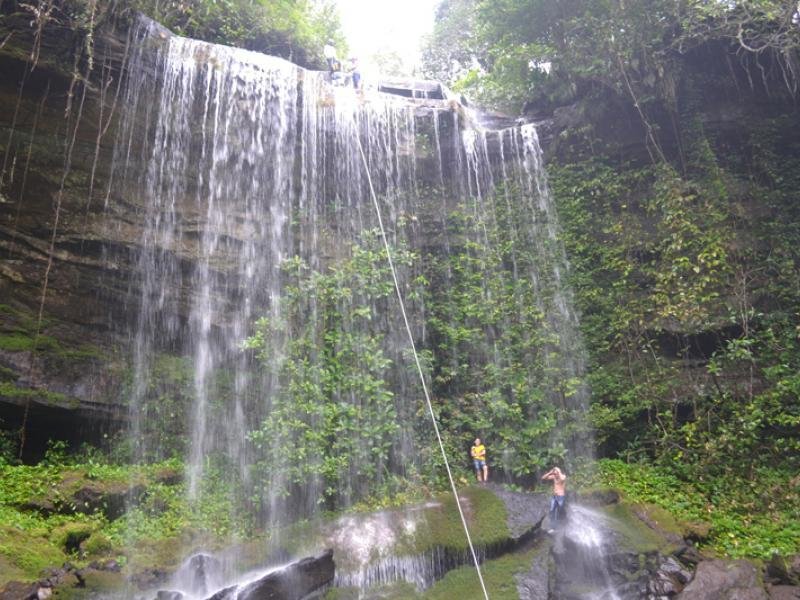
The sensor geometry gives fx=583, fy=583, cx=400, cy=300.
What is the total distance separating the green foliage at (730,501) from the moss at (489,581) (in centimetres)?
278

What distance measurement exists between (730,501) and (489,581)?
14.3ft

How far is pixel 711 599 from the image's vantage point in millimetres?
6086

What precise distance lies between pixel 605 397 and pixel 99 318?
29.6 feet

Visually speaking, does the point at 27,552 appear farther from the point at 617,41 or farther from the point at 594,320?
the point at 617,41

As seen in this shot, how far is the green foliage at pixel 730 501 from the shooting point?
775 centimetres

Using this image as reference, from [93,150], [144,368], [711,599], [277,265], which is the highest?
[93,150]

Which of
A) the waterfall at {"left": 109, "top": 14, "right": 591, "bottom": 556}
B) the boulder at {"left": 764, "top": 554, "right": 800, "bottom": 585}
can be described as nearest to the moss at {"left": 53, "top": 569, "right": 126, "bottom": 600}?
the waterfall at {"left": 109, "top": 14, "right": 591, "bottom": 556}

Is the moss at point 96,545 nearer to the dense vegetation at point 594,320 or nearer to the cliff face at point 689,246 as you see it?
the dense vegetation at point 594,320

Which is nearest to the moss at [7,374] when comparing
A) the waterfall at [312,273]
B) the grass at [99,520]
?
the grass at [99,520]

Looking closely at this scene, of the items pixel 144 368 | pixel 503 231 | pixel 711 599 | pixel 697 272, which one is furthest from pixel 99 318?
pixel 697 272

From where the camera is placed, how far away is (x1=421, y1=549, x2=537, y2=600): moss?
6387 millimetres

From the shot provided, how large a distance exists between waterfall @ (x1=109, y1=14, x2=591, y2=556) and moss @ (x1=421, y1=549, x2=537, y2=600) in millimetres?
2878

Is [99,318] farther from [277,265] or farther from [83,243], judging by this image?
[277,265]

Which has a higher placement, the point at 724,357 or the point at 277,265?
the point at 277,265
